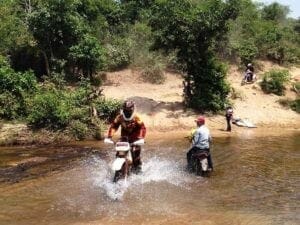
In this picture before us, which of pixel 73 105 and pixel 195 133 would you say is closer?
pixel 195 133

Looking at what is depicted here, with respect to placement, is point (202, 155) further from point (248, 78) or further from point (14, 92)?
point (248, 78)

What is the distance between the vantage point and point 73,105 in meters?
22.9

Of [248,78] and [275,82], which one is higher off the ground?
[248,78]

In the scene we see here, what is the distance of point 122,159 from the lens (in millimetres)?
12703

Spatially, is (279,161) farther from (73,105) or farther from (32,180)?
(73,105)

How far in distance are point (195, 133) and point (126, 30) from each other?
2104cm

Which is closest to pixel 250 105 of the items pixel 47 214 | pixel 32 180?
pixel 32 180

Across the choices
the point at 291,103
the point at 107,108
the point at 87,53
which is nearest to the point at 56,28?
the point at 87,53

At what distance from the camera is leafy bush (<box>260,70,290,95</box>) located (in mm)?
29150

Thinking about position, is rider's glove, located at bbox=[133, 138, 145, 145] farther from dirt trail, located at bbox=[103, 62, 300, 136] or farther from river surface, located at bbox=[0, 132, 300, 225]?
dirt trail, located at bbox=[103, 62, 300, 136]

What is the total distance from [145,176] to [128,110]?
2081 mm

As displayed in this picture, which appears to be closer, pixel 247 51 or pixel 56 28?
pixel 56 28

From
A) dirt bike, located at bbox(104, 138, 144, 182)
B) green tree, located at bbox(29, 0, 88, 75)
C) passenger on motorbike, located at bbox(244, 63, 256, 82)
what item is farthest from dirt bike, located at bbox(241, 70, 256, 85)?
dirt bike, located at bbox(104, 138, 144, 182)

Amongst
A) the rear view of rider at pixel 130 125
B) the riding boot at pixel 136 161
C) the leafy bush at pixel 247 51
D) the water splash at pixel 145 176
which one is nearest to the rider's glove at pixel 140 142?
the rear view of rider at pixel 130 125
